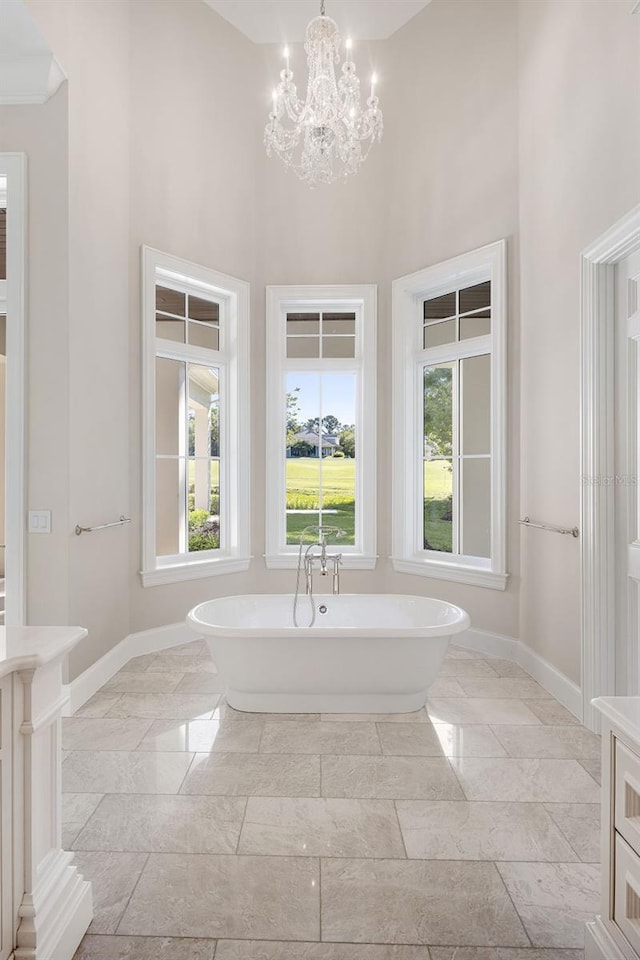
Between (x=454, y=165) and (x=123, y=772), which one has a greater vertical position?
(x=454, y=165)

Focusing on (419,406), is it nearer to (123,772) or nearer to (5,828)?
(123,772)

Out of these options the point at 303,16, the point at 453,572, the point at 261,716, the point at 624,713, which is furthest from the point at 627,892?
the point at 303,16

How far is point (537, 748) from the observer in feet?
8.18

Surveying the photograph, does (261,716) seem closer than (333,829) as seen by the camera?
No

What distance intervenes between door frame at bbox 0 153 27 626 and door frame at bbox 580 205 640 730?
106 inches

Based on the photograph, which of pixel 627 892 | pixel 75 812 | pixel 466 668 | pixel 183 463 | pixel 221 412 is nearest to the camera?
pixel 627 892

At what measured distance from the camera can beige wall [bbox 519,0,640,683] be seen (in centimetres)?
241

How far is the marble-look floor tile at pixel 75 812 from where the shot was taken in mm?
1888

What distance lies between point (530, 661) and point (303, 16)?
4.59 metres

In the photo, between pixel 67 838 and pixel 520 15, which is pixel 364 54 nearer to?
pixel 520 15

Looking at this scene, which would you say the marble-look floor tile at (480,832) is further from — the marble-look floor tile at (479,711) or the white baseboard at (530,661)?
the white baseboard at (530,661)

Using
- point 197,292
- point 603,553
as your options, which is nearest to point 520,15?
point 197,292

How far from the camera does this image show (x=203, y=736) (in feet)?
8.50

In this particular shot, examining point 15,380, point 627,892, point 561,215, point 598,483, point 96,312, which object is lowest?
point 627,892
